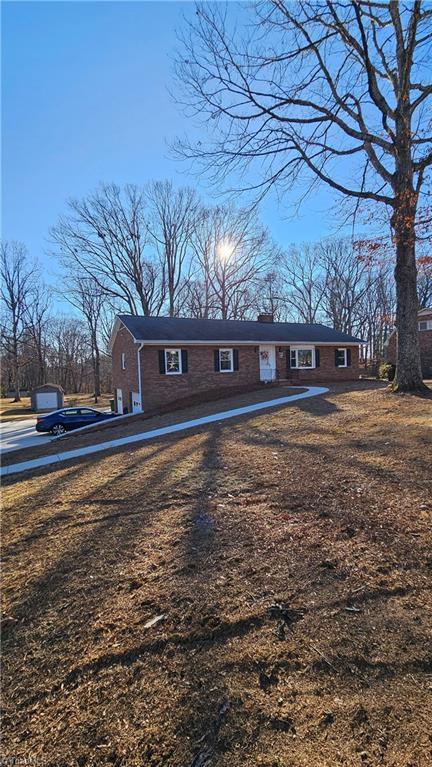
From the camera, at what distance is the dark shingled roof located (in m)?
18.6

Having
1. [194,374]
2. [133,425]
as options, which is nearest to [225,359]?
[194,374]

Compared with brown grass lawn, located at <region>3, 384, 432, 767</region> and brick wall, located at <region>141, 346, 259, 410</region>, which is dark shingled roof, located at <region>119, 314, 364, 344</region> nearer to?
brick wall, located at <region>141, 346, 259, 410</region>

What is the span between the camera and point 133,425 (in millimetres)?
14312

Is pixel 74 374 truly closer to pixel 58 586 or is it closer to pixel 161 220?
pixel 161 220

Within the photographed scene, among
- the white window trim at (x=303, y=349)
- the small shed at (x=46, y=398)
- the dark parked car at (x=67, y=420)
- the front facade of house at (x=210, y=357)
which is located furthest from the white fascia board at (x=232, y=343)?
the small shed at (x=46, y=398)

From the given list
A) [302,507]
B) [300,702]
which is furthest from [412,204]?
[300,702]

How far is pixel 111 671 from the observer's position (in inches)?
89.9

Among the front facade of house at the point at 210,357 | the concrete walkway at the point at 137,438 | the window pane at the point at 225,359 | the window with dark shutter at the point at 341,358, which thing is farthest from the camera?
the window with dark shutter at the point at 341,358

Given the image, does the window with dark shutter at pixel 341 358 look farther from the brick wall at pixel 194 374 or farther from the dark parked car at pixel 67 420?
the dark parked car at pixel 67 420

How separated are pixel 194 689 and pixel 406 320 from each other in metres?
11.6

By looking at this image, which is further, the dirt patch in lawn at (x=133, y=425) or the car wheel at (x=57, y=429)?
the car wheel at (x=57, y=429)

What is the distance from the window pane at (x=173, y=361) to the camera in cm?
1836

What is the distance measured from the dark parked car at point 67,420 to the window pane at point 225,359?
6.63 metres

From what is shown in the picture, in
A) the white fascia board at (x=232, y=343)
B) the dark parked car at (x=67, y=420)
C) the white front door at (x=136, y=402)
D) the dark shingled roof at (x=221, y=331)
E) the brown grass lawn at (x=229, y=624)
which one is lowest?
the dark parked car at (x=67, y=420)
